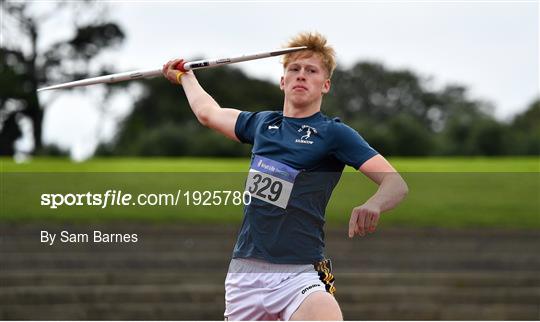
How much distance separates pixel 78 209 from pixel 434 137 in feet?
54.3

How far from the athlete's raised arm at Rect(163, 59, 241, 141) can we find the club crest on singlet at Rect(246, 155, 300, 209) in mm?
312

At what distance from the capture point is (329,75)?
4.62 metres

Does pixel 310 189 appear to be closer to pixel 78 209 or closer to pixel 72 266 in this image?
pixel 72 266

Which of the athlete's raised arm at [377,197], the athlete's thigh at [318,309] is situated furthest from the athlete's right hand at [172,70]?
the athlete's thigh at [318,309]

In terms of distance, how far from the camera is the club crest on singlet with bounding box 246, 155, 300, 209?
14.7ft

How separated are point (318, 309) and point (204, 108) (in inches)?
42.0

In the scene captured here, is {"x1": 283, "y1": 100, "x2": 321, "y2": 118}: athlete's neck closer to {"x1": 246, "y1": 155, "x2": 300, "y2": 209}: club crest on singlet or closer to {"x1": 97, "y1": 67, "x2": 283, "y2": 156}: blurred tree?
{"x1": 246, "y1": 155, "x2": 300, "y2": 209}: club crest on singlet

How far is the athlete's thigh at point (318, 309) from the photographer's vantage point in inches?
173

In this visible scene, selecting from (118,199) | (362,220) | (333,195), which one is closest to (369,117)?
(333,195)

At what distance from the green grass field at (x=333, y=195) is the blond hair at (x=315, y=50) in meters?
8.23

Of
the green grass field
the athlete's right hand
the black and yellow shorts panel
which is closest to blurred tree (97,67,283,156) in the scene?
the green grass field

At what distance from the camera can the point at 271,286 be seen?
456cm

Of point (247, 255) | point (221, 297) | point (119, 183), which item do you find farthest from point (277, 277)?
point (119, 183)

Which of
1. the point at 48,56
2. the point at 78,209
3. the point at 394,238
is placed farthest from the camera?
the point at 48,56
